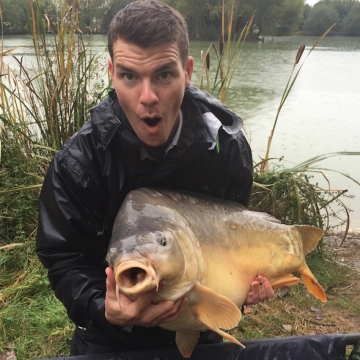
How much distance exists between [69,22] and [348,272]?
2.10 metres

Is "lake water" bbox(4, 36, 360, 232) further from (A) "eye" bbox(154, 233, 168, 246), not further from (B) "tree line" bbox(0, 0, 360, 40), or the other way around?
(A) "eye" bbox(154, 233, 168, 246)

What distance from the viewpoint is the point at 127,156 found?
1.31m

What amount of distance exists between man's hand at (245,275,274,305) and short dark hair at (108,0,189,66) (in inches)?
25.5

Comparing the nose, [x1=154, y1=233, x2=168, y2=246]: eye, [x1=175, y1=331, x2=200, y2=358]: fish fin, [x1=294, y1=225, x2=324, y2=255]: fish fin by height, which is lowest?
[x1=175, y1=331, x2=200, y2=358]: fish fin

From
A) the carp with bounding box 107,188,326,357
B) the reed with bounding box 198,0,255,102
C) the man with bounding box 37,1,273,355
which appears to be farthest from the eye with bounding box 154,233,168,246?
the reed with bounding box 198,0,255,102

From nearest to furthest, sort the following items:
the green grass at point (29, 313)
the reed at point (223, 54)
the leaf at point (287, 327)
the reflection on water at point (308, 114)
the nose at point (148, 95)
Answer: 1. the nose at point (148, 95)
2. the green grass at point (29, 313)
3. the leaf at point (287, 327)
4. the reed at point (223, 54)
5. the reflection on water at point (308, 114)

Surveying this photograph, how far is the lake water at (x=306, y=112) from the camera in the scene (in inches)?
182

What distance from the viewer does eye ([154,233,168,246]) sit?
890mm

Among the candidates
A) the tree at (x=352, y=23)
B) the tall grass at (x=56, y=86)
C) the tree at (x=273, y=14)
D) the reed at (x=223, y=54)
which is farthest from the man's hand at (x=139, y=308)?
the tree at (x=352, y=23)

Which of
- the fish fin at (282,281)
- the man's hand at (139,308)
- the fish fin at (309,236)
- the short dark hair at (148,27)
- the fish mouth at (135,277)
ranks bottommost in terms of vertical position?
the fish fin at (282,281)

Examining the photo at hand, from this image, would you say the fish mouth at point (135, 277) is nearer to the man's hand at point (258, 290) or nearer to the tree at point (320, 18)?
the man's hand at point (258, 290)

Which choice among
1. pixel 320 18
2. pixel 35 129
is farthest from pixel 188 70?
pixel 320 18

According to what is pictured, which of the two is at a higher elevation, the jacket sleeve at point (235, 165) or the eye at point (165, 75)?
the eye at point (165, 75)

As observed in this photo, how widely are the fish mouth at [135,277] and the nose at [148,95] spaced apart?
49 centimetres
